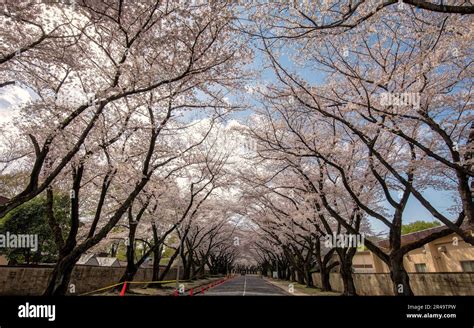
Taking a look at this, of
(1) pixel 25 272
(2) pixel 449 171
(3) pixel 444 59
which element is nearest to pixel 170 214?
(1) pixel 25 272

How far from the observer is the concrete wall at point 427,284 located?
451 inches

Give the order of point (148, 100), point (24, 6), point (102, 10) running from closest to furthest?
1. point (24, 6)
2. point (102, 10)
3. point (148, 100)

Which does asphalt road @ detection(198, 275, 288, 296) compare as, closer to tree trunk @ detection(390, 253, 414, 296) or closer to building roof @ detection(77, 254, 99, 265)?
tree trunk @ detection(390, 253, 414, 296)

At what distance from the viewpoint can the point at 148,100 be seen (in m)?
10.2

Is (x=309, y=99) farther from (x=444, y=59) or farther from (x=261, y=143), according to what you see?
(x=444, y=59)

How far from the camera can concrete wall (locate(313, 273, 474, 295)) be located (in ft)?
37.6

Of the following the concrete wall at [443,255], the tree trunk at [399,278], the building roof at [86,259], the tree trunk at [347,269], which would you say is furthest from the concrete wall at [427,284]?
the building roof at [86,259]

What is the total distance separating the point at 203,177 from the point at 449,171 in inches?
590

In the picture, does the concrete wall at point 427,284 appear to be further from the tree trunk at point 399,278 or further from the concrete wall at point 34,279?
the concrete wall at point 34,279

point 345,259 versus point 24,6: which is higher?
point 24,6

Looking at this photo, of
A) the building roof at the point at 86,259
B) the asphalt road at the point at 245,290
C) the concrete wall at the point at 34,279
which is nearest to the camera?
the concrete wall at the point at 34,279

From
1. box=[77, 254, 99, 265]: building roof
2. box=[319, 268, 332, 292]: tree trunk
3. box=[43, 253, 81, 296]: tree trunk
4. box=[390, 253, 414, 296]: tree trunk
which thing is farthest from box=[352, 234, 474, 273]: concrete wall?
box=[77, 254, 99, 265]: building roof

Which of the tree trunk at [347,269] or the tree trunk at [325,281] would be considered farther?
the tree trunk at [325,281]

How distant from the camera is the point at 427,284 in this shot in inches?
517
